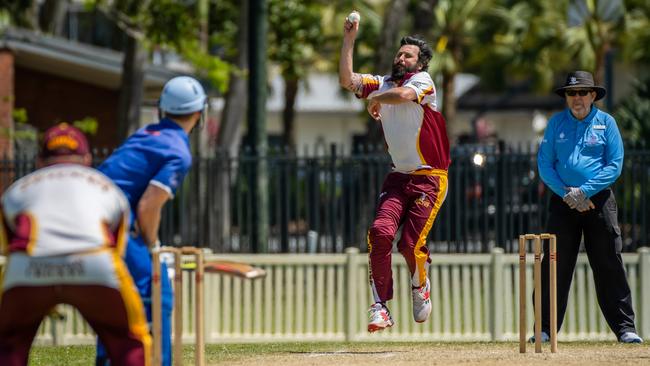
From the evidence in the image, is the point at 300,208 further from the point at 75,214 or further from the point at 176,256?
the point at 75,214

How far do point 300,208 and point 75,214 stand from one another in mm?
11826

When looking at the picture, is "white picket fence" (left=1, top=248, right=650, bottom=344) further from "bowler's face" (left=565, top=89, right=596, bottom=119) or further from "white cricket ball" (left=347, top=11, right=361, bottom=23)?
"white cricket ball" (left=347, top=11, right=361, bottom=23)

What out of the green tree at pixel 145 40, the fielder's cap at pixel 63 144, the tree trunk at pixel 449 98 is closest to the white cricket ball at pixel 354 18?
the fielder's cap at pixel 63 144

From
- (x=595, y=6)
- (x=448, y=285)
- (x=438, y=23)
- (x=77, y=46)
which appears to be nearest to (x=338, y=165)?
(x=448, y=285)

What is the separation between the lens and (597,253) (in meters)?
11.6

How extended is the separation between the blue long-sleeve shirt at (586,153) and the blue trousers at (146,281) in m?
4.37

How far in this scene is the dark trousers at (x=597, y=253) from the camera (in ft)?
37.8

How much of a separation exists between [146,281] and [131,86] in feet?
57.2

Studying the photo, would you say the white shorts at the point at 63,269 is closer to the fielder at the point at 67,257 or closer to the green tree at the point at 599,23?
the fielder at the point at 67,257

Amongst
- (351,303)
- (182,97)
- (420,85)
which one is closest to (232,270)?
(182,97)

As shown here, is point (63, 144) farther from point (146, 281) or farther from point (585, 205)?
point (585, 205)

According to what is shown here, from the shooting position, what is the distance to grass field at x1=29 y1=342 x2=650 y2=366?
9.84 metres

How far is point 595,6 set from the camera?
40.6m

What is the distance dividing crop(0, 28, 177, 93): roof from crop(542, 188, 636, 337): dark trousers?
14554mm
